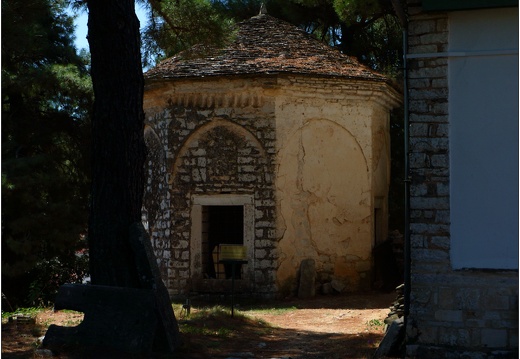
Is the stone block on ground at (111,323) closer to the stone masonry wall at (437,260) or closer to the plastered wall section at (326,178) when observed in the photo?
the stone masonry wall at (437,260)

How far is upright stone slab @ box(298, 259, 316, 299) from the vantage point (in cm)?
1419

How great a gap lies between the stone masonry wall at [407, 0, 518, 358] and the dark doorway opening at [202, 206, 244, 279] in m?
7.29

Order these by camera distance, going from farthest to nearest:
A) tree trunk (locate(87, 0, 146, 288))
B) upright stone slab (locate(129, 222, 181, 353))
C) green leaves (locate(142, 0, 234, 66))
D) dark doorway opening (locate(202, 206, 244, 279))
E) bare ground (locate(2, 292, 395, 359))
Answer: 1. dark doorway opening (locate(202, 206, 244, 279))
2. green leaves (locate(142, 0, 234, 66))
3. tree trunk (locate(87, 0, 146, 288))
4. bare ground (locate(2, 292, 395, 359))
5. upright stone slab (locate(129, 222, 181, 353))

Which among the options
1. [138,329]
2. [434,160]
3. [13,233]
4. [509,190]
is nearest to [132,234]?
[138,329]

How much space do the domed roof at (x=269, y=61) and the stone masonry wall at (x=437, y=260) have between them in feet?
20.0

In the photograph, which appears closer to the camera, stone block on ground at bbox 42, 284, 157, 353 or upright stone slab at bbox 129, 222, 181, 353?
stone block on ground at bbox 42, 284, 157, 353

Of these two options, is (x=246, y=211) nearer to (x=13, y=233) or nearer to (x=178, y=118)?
(x=178, y=118)

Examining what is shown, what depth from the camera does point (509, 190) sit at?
24.5 feet

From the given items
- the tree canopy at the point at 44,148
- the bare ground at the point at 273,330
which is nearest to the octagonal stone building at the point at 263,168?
the bare ground at the point at 273,330

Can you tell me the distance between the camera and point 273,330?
34.7ft

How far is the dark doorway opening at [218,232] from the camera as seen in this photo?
14.8 meters

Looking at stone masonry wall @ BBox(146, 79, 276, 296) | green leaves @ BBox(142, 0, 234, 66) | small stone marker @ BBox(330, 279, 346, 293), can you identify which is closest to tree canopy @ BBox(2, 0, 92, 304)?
stone masonry wall @ BBox(146, 79, 276, 296)

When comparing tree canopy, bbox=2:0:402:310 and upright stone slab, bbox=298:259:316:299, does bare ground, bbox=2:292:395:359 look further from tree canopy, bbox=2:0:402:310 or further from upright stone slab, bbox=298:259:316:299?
tree canopy, bbox=2:0:402:310

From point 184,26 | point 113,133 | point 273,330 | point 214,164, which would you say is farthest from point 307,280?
point 113,133
